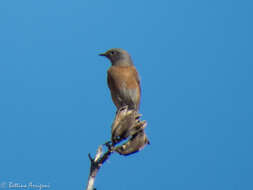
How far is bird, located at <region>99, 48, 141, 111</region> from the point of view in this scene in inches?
230

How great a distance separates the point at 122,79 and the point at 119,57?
1.52ft

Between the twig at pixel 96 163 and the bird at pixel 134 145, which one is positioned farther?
the bird at pixel 134 145

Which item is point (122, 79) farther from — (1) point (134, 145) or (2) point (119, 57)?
(1) point (134, 145)

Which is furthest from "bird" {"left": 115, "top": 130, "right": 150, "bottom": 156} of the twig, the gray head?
the gray head

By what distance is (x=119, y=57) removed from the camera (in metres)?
6.11

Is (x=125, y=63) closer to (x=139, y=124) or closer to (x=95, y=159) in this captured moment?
(x=139, y=124)

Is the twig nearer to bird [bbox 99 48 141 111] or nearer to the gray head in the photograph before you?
bird [bbox 99 48 141 111]

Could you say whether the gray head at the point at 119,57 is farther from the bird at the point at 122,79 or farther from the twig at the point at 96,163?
the twig at the point at 96,163

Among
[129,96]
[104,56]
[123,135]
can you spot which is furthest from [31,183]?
[104,56]

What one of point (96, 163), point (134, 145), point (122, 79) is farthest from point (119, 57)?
point (96, 163)

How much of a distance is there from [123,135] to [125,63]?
136 inches

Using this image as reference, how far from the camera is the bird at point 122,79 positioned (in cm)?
585

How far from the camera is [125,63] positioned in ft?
19.9

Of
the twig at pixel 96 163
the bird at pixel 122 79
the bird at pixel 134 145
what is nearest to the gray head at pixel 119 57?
the bird at pixel 122 79
